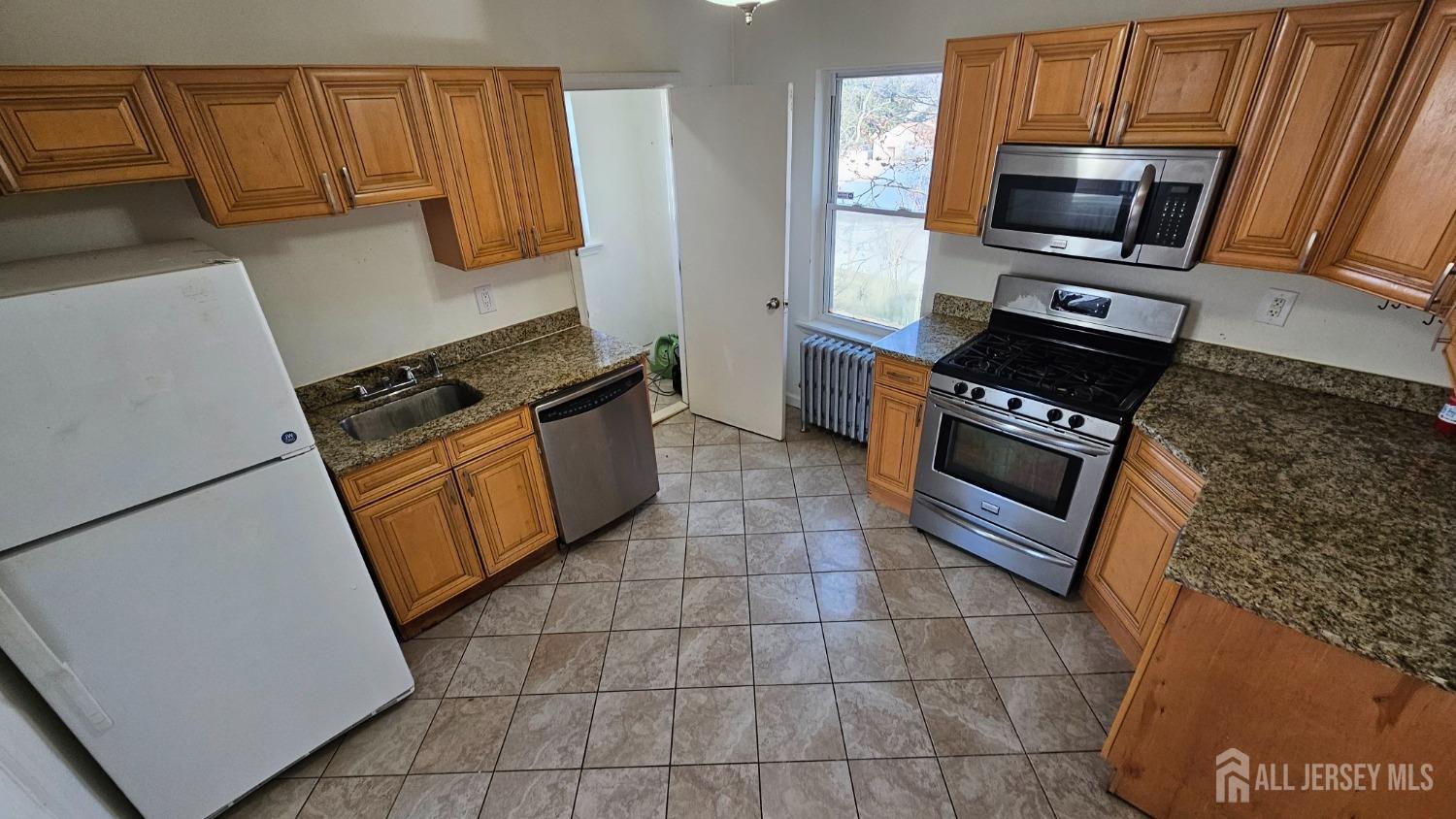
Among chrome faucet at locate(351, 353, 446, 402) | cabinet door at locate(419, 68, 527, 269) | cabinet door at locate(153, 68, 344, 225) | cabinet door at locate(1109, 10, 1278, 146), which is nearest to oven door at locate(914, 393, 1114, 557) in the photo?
cabinet door at locate(1109, 10, 1278, 146)

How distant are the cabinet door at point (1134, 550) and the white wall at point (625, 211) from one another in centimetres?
302

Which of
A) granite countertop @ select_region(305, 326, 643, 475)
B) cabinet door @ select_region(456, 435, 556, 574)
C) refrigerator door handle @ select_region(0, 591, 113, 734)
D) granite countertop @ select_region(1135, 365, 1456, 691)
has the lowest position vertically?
cabinet door @ select_region(456, 435, 556, 574)

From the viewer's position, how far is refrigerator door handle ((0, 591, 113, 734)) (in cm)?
131

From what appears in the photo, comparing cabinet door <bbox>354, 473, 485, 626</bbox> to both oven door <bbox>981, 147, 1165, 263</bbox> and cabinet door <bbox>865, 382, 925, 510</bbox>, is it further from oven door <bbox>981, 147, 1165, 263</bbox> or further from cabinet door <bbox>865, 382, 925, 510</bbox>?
oven door <bbox>981, 147, 1165, 263</bbox>

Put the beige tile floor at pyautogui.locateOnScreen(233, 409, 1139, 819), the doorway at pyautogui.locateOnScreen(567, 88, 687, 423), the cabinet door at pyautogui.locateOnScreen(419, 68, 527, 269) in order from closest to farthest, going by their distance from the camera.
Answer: the beige tile floor at pyautogui.locateOnScreen(233, 409, 1139, 819) < the cabinet door at pyautogui.locateOnScreen(419, 68, 527, 269) < the doorway at pyautogui.locateOnScreen(567, 88, 687, 423)

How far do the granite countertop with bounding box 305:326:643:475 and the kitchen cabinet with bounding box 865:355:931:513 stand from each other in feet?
3.96

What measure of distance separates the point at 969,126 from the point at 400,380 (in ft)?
8.74

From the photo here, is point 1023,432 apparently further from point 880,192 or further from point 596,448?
point 596,448

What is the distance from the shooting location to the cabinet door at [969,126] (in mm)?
2227

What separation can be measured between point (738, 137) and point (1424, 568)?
9.74 feet

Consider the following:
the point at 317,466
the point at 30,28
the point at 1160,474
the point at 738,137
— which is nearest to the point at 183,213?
the point at 30,28

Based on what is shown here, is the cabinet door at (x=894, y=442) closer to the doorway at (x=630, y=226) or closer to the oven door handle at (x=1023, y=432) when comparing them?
the oven door handle at (x=1023, y=432)

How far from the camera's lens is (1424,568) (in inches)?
53.0

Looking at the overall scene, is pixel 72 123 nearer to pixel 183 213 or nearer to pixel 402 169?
pixel 183 213
